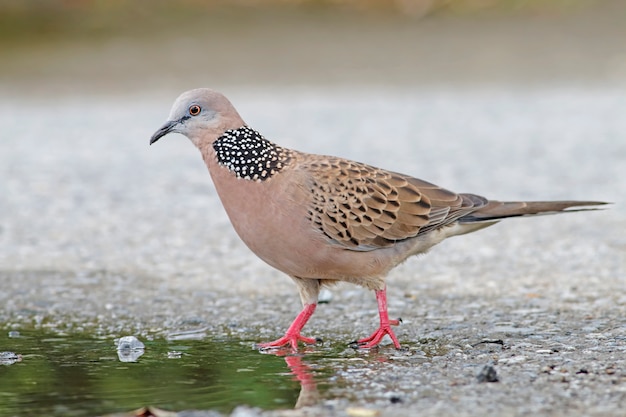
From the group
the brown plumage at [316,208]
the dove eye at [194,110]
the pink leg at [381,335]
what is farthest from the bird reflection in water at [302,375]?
the dove eye at [194,110]

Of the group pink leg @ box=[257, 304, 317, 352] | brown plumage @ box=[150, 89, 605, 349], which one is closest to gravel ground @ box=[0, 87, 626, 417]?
pink leg @ box=[257, 304, 317, 352]

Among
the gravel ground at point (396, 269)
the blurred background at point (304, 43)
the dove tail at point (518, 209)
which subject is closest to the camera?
the gravel ground at point (396, 269)

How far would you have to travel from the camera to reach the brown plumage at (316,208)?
6.14 m

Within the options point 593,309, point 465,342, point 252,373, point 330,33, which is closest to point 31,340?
point 252,373

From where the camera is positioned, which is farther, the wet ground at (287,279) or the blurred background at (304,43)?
the blurred background at (304,43)

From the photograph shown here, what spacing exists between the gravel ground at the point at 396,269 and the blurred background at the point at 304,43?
1.78 meters

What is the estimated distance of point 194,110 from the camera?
6414 millimetres

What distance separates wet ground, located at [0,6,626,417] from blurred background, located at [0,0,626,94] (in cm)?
14

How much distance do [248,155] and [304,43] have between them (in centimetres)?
1353

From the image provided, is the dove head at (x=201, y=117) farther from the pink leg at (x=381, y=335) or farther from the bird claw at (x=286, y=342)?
the pink leg at (x=381, y=335)

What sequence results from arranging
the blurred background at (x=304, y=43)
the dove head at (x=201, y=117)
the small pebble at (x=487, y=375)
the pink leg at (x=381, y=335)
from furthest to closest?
1. the blurred background at (x=304, y=43)
2. the dove head at (x=201, y=117)
3. the pink leg at (x=381, y=335)
4. the small pebble at (x=487, y=375)

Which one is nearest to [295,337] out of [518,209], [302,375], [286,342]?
[286,342]

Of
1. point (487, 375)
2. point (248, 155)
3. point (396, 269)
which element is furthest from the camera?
point (396, 269)

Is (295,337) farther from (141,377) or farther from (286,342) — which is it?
(141,377)
